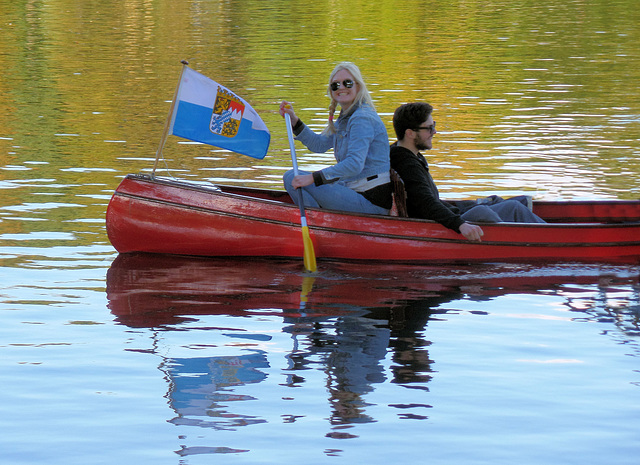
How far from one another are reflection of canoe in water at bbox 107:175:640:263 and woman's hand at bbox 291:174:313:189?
0.36 meters

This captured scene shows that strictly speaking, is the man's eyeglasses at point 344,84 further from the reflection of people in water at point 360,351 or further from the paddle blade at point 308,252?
the reflection of people in water at point 360,351

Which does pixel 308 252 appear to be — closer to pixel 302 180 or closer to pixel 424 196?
pixel 302 180

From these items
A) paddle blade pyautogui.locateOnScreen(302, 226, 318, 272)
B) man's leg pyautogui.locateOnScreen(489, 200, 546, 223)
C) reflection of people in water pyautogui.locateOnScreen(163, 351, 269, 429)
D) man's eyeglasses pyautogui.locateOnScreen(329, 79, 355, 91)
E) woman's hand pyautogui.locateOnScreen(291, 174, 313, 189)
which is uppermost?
man's eyeglasses pyautogui.locateOnScreen(329, 79, 355, 91)

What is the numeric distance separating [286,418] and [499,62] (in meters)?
19.6

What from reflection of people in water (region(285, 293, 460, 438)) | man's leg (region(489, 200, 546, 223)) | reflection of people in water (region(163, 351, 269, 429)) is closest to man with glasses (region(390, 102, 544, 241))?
man's leg (region(489, 200, 546, 223))

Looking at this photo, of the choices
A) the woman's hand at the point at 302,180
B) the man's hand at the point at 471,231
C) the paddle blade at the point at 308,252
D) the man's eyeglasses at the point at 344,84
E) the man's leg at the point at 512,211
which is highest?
the man's eyeglasses at the point at 344,84

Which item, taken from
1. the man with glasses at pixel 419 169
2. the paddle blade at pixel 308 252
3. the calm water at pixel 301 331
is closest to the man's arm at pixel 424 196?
the man with glasses at pixel 419 169

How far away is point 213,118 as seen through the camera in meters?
8.62

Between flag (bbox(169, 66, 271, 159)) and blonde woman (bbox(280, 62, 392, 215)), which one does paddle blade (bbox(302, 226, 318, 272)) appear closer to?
blonde woman (bbox(280, 62, 392, 215))

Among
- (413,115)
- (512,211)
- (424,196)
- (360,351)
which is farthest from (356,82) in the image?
(360,351)

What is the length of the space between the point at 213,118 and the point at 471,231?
2.16 m

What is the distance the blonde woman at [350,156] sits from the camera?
815cm

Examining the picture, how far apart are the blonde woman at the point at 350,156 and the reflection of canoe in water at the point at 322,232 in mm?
142

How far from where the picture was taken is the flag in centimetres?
848
